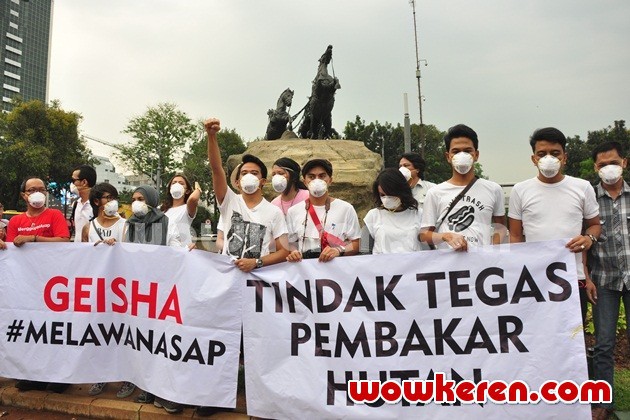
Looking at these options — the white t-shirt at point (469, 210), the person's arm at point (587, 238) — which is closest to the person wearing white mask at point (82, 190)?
the white t-shirt at point (469, 210)

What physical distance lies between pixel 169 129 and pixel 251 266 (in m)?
31.7

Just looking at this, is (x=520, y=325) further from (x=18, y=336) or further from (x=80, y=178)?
(x=80, y=178)

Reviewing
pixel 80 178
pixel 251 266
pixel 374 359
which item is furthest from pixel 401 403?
pixel 80 178

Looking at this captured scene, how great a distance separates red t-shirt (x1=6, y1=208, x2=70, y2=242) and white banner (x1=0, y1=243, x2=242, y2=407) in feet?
0.54

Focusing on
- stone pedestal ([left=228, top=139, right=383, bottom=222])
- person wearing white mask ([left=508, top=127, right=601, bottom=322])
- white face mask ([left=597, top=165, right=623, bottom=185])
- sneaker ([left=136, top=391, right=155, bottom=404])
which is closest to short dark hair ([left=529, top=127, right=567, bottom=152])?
person wearing white mask ([left=508, top=127, right=601, bottom=322])

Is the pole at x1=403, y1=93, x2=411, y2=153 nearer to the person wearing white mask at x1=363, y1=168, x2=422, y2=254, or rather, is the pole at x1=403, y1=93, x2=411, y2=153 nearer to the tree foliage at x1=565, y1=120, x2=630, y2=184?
the person wearing white mask at x1=363, y1=168, x2=422, y2=254

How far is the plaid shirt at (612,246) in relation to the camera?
2.95 metres

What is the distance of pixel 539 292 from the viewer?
2641mm

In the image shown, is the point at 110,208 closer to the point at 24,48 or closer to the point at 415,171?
the point at 415,171

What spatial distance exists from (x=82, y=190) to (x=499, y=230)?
3706 mm

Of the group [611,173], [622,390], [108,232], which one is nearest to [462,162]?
[611,173]

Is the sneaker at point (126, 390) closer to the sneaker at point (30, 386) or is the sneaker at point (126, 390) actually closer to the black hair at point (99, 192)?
the sneaker at point (30, 386)

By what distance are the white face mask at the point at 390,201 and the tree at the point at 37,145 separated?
2926 cm

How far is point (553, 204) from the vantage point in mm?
2904
